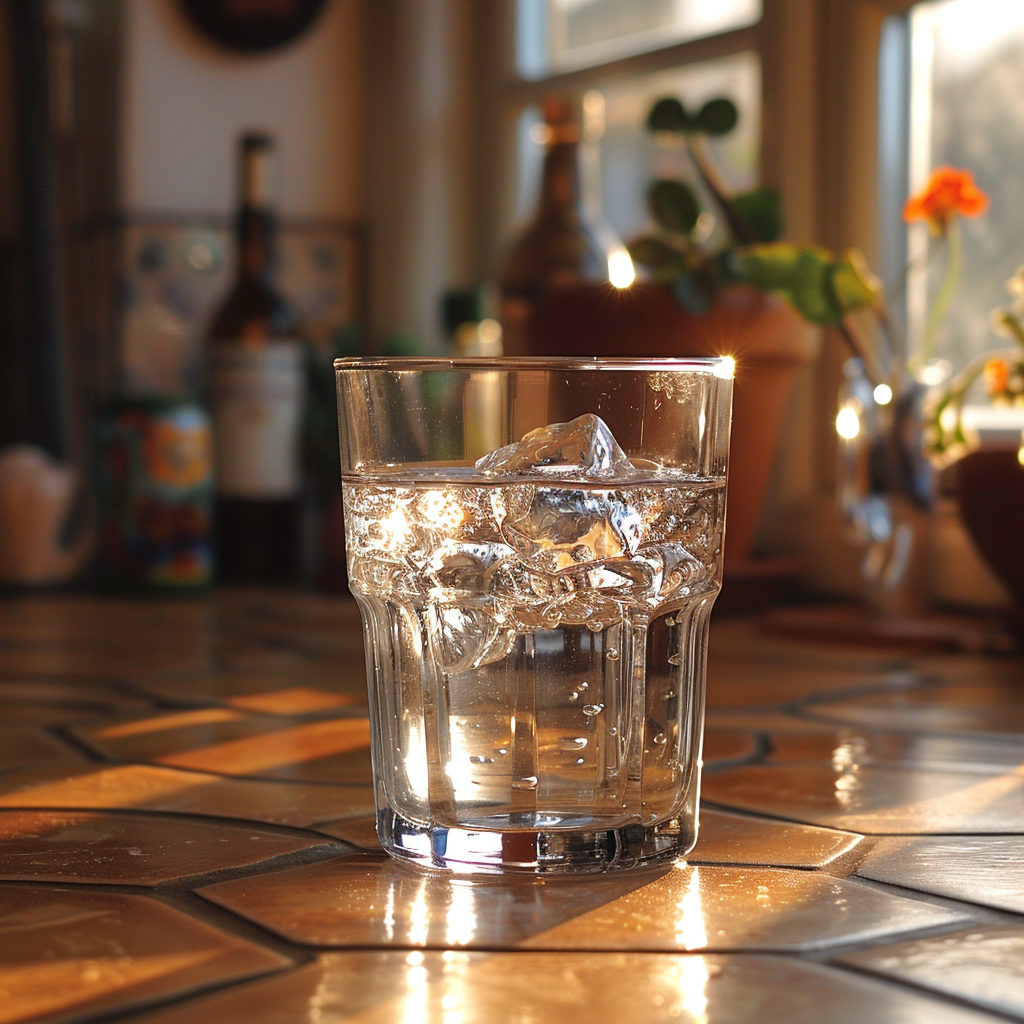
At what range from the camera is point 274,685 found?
3.31 ft

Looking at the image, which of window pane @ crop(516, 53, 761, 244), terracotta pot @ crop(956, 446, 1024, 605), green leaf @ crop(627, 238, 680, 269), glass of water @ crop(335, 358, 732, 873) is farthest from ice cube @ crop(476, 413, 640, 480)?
window pane @ crop(516, 53, 761, 244)

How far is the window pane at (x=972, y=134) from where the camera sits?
146cm

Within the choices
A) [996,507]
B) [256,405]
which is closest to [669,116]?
[996,507]

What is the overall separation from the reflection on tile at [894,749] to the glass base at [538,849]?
0.25 m

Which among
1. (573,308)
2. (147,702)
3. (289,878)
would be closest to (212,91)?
(573,308)

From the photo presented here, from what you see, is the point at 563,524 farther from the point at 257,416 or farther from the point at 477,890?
the point at 257,416

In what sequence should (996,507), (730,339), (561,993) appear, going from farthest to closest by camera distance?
(730,339)
(996,507)
(561,993)

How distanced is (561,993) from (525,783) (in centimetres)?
12

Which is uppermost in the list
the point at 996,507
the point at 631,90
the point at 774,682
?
the point at 631,90

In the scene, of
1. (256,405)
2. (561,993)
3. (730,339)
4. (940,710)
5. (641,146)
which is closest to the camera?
(561,993)

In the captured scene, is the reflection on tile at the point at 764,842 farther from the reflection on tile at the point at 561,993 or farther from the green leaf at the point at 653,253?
the green leaf at the point at 653,253

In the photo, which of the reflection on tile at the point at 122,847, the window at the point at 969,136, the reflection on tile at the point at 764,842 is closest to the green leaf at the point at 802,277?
the window at the point at 969,136

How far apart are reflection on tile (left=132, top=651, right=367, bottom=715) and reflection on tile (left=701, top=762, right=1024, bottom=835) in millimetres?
321

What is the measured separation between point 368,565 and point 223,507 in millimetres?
1328
